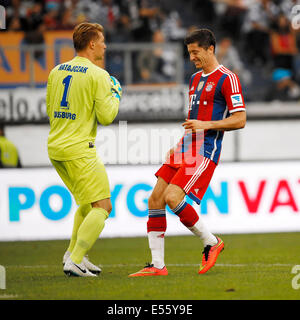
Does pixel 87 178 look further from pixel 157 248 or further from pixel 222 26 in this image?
pixel 222 26

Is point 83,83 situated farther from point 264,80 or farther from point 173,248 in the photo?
point 264,80

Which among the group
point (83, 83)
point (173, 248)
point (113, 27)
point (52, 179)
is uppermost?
point (113, 27)

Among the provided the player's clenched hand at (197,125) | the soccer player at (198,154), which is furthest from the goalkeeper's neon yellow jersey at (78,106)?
the soccer player at (198,154)

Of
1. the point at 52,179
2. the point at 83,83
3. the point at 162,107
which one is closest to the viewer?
the point at 83,83

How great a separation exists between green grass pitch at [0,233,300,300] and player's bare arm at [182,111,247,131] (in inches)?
52.4

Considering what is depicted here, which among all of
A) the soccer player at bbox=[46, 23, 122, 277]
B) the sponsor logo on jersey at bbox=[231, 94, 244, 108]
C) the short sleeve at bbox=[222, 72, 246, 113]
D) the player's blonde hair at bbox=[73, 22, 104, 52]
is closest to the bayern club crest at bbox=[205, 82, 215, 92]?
the short sleeve at bbox=[222, 72, 246, 113]

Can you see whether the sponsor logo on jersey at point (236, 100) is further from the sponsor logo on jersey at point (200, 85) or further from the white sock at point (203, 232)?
the white sock at point (203, 232)

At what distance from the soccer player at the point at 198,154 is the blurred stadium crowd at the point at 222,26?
306 inches

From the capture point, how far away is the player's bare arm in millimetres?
6750

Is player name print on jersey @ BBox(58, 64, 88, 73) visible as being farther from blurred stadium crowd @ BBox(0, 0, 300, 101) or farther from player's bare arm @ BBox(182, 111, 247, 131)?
blurred stadium crowd @ BBox(0, 0, 300, 101)

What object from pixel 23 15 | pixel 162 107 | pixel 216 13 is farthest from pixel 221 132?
pixel 216 13

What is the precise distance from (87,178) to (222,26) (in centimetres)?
1150
